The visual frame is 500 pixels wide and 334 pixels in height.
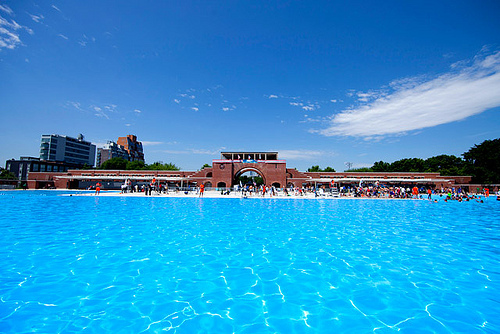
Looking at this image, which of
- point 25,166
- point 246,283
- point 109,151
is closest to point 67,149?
point 109,151

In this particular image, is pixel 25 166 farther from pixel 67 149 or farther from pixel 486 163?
pixel 486 163

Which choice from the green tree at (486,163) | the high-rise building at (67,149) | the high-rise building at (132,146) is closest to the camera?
the green tree at (486,163)

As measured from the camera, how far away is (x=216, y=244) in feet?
25.6

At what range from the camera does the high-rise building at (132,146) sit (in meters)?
106

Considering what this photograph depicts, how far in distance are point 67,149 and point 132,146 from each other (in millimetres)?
25781

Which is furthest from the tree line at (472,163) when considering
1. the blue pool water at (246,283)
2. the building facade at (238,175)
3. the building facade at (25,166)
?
the building facade at (25,166)

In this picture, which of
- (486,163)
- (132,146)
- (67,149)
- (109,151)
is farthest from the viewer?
(132,146)

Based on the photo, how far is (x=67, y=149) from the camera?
88250 mm

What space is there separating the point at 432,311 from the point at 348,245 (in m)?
3.69

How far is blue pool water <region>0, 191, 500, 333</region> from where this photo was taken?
12.3ft

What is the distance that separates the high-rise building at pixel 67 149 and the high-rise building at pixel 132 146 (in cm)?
1144

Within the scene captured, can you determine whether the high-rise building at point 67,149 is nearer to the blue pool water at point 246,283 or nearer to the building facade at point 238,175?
the building facade at point 238,175

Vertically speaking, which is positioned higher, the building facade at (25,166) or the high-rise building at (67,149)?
the high-rise building at (67,149)

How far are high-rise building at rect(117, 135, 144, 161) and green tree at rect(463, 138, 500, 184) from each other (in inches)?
4756
